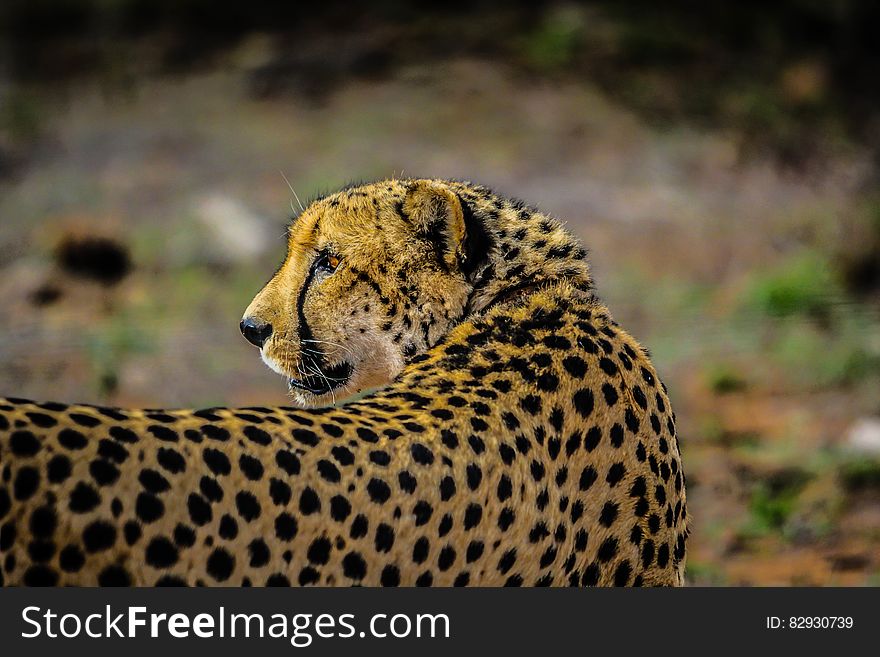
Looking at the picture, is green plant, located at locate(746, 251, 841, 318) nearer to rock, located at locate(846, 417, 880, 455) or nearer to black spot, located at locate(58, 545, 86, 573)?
rock, located at locate(846, 417, 880, 455)

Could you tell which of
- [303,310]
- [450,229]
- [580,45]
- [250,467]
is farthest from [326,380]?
[580,45]

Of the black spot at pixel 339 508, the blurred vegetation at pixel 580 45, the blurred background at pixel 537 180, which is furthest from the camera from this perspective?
the blurred vegetation at pixel 580 45

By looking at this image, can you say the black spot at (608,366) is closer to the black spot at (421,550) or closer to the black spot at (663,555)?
the black spot at (663,555)

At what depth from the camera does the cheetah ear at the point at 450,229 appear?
268cm

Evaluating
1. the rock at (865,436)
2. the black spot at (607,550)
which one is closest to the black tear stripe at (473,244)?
the black spot at (607,550)

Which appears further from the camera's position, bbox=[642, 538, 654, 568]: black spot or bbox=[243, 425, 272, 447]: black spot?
bbox=[642, 538, 654, 568]: black spot

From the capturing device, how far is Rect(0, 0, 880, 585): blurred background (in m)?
5.89

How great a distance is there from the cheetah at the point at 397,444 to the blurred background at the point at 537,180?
187 centimetres

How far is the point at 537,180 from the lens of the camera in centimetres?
923

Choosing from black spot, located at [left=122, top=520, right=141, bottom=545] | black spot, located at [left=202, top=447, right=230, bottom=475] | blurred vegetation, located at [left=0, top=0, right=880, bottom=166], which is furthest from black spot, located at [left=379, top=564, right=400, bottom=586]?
blurred vegetation, located at [left=0, top=0, right=880, bottom=166]

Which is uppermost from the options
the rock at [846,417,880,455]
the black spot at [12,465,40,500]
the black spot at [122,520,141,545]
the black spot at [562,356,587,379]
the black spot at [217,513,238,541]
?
the rock at [846,417,880,455]

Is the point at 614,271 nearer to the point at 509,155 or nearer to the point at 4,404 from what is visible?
the point at 509,155

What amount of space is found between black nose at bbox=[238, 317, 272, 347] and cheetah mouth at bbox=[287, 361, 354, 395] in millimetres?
109

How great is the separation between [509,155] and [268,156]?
5.86ft
